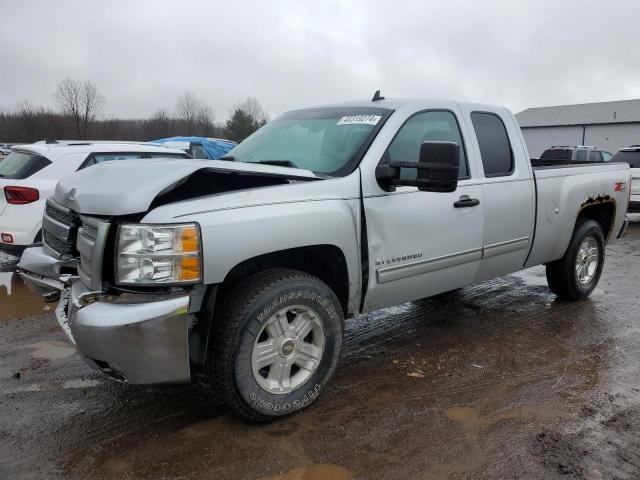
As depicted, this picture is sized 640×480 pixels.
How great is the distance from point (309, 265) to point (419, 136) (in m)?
1.34

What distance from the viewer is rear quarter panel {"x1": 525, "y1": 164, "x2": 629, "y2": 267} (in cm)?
488

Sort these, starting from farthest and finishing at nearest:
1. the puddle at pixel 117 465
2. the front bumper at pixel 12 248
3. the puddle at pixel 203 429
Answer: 1. the front bumper at pixel 12 248
2. the puddle at pixel 203 429
3. the puddle at pixel 117 465

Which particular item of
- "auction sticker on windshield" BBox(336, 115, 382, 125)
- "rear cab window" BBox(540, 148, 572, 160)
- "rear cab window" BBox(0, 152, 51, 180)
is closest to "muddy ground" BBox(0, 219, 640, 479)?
"auction sticker on windshield" BBox(336, 115, 382, 125)

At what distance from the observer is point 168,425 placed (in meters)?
3.19

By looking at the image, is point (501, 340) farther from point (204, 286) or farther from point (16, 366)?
point (16, 366)

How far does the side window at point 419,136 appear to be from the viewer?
3801mm

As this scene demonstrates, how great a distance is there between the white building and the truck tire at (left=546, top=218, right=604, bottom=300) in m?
47.8

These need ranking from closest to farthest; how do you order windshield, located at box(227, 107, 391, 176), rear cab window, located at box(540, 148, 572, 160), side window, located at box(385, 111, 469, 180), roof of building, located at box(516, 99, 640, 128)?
windshield, located at box(227, 107, 391, 176), side window, located at box(385, 111, 469, 180), rear cab window, located at box(540, 148, 572, 160), roof of building, located at box(516, 99, 640, 128)

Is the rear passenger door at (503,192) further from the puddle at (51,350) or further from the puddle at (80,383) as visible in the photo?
the puddle at (51,350)

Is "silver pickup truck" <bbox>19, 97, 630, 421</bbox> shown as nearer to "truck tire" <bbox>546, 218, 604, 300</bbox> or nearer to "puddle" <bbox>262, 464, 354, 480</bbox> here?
"puddle" <bbox>262, 464, 354, 480</bbox>

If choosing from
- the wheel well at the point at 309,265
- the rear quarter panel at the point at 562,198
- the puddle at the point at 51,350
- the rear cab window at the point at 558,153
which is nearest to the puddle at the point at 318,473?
the wheel well at the point at 309,265

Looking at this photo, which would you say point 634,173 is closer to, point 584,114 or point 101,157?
point 101,157

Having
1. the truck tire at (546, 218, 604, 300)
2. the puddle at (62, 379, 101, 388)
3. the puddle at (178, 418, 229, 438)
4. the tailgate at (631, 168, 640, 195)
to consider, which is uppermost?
the tailgate at (631, 168, 640, 195)

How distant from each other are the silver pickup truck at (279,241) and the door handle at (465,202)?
2 cm
